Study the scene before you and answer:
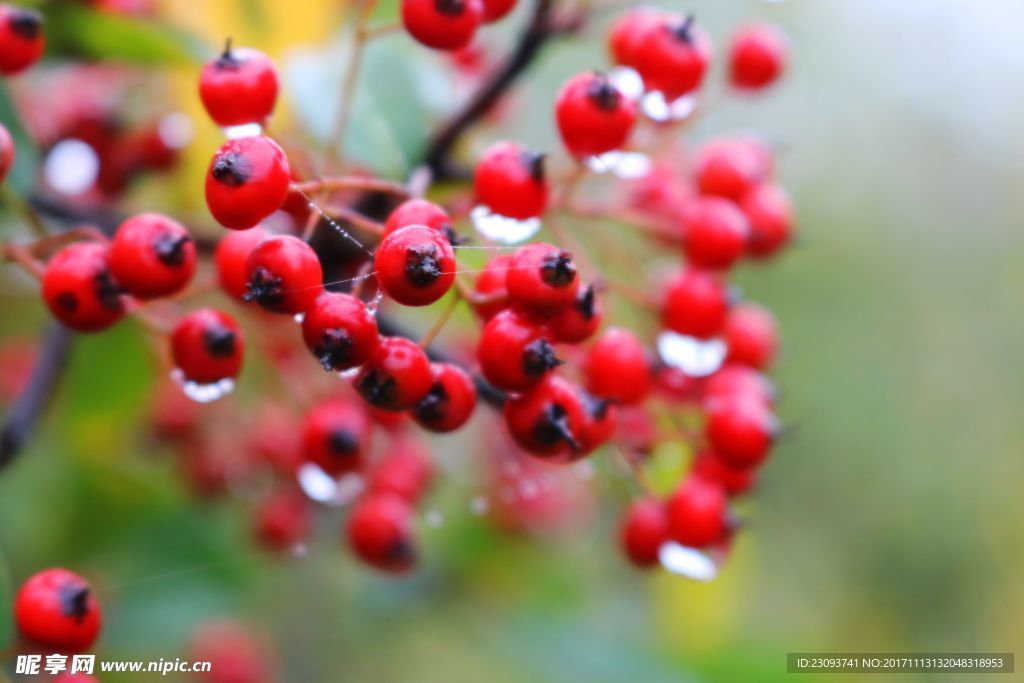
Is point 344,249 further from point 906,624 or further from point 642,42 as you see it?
point 906,624

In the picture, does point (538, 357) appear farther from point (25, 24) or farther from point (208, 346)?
point (25, 24)

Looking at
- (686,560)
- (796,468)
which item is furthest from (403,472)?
(796,468)

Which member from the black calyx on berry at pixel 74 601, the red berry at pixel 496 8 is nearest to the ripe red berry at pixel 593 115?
the red berry at pixel 496 8

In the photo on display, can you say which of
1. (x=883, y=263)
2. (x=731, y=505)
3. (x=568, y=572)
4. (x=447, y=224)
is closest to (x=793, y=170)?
(x=883, y=263)

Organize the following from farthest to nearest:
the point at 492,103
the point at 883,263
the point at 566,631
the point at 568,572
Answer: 1. the point at 883,263
2. the point at 568,572
3. the point at 566,631
4. the point at 492,103

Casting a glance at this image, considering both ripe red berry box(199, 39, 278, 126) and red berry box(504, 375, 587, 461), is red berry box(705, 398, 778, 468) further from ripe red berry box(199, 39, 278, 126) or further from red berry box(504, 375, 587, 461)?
ripe red berry box(199, 39, 278, 126)

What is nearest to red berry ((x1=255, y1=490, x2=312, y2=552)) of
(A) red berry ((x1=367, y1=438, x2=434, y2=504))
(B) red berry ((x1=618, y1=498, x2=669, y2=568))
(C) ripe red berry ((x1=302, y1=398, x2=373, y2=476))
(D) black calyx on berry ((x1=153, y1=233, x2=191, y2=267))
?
(A) red berry ((x1=367, y1=438, x2=434, y2=504))

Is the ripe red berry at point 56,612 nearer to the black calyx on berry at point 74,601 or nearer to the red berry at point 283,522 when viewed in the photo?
the black calyx on berry at point 74,601
